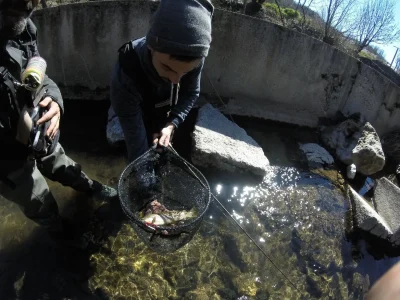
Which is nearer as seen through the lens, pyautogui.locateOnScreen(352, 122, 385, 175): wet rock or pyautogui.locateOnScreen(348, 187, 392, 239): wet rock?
pyautogui.locateOnScreen(348, 187, 392, 239): wet rock

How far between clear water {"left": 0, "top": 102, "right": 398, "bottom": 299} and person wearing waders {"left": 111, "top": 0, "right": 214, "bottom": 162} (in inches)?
48.1

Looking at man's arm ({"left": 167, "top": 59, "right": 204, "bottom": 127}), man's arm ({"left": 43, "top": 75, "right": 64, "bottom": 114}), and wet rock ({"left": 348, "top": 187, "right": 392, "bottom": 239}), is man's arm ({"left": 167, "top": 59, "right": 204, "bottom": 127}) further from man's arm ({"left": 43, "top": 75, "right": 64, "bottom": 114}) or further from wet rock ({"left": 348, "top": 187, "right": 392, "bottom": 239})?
wet rock ({"left": 348, "top": 187, "right": 392, "bottom": 239})

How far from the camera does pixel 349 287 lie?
12.1ft

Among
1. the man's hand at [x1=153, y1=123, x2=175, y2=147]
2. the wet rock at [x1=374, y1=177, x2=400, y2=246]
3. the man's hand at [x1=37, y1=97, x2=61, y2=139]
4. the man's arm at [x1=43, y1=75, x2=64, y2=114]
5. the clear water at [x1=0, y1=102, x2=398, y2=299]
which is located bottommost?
the clear water at [x1=0, y1=102, x2=398, y2=299]

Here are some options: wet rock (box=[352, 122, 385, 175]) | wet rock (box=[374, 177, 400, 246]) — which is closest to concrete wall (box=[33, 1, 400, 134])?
wet rock (box=[352, 122, 385, 175])

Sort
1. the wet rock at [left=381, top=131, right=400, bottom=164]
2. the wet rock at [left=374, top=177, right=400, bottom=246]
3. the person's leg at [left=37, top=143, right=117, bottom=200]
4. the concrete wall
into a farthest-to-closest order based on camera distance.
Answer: the wet rock at [left=381, top=131, right=400, bottom=164], the concrete wall, the wet rock at [left=374, top=177, right=400, bottom=246], the person's leg at [left=37, top=143, right=117, bottom=200]

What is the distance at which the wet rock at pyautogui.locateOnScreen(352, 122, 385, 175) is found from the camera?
5242mm

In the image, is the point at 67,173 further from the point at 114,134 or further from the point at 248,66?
the point at 248,66

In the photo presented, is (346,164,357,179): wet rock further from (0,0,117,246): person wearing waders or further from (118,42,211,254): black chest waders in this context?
(0,0,117,246): person wearing waders

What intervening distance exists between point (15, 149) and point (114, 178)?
6.69ft

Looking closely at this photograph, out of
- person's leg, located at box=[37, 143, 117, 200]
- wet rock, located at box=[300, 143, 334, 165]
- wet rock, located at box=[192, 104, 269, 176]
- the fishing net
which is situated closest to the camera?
the fishing net

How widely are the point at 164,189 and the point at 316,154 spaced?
2997 millimetres

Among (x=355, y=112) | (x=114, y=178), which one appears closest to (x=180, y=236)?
(x=114, y=178)

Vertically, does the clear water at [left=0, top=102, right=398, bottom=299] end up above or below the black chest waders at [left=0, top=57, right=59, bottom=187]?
below
